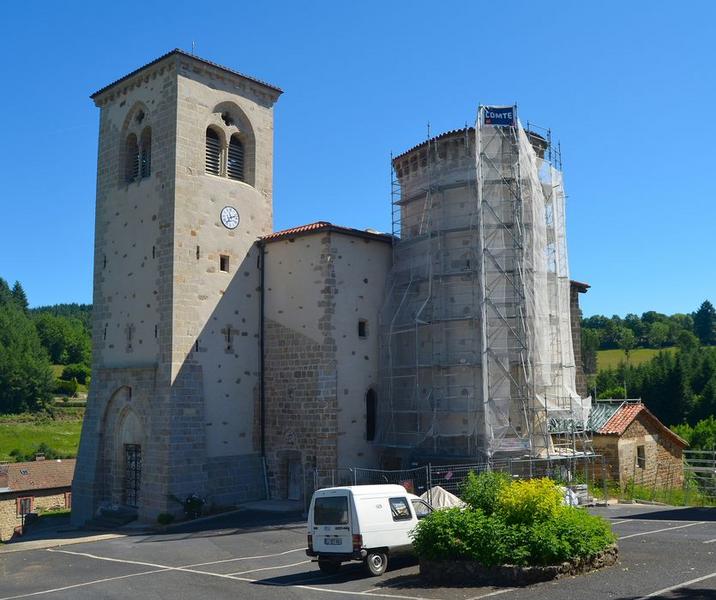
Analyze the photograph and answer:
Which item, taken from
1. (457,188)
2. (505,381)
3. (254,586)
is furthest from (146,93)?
(254,586)

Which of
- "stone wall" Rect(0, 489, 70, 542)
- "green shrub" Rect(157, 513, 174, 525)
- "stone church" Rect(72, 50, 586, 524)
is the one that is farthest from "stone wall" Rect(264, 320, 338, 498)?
"stone wall" Rect(0, 489, 70, 542)

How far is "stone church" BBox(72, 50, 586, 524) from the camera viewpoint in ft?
74.0

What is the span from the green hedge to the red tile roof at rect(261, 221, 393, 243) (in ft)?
40.6

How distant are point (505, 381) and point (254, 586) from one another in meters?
11.4

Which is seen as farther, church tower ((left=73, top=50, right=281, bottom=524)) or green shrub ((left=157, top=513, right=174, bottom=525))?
church tower ((left=73, top=50, right=281, bottom=524))

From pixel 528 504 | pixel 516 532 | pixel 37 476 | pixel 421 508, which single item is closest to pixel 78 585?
pixel 421 508

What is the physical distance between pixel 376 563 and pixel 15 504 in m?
31.1

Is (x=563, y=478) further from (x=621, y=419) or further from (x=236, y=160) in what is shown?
(x=236, y=160)

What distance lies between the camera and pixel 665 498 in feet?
77.9

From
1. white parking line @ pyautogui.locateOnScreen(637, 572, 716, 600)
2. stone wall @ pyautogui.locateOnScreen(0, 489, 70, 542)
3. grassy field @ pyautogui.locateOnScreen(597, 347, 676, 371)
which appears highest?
grassy field @ pyautogui.locateOnScreen(597, 347, 676, 371)

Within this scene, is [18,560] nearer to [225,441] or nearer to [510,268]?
[225,441]

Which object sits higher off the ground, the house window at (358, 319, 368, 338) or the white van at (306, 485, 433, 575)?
the house window at (358, 319, 368, 338)

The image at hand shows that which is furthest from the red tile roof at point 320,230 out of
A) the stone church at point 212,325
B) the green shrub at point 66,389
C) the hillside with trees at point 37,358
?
the green shrub at point 66,389

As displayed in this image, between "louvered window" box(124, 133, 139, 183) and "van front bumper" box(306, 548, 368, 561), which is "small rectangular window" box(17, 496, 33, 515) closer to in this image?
"louvered window" box(124, 133, 139, 183)
